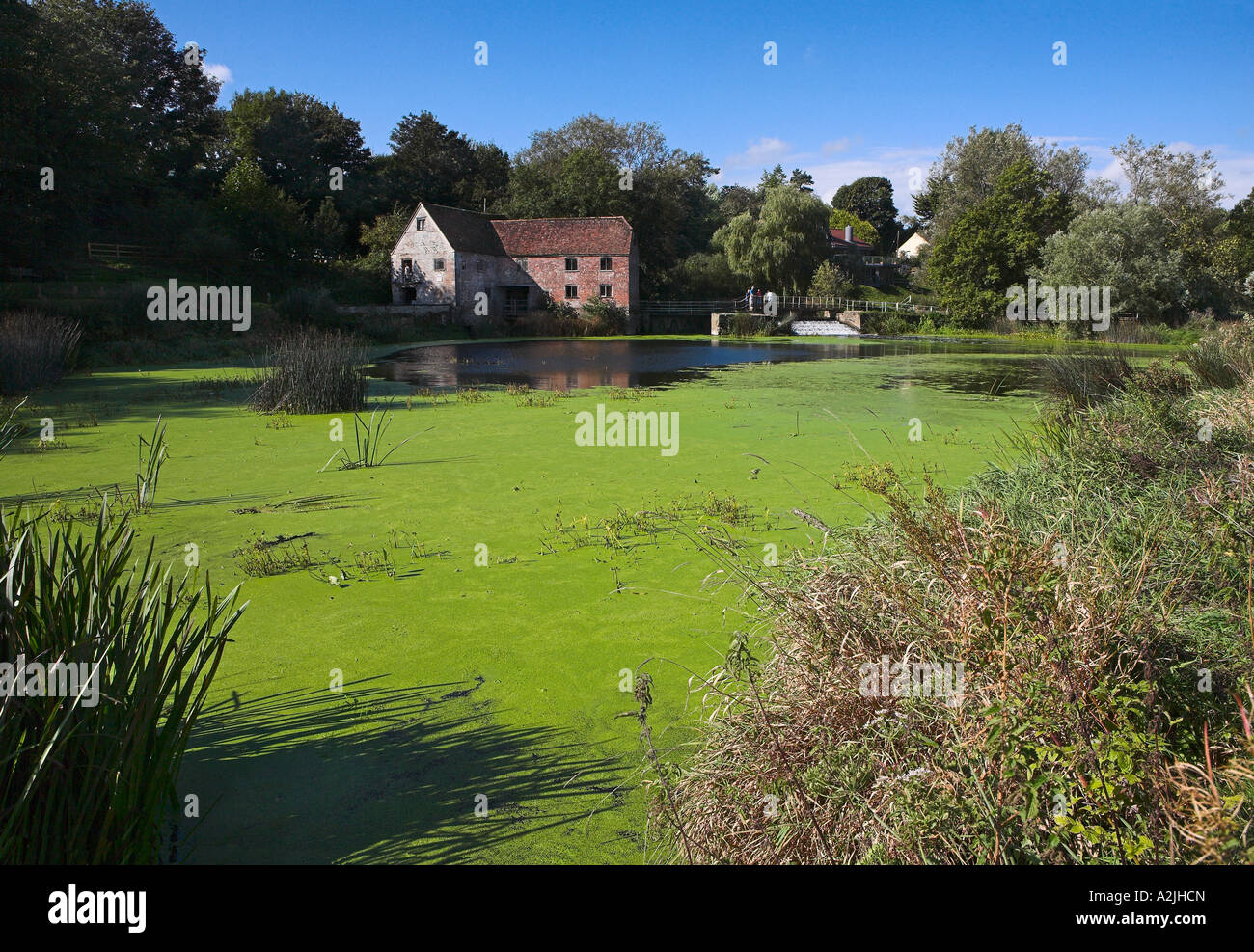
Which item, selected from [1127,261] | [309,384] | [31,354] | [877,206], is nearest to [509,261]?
[1127,261]

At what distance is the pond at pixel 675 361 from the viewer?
19422mm

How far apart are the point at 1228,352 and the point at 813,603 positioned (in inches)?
439

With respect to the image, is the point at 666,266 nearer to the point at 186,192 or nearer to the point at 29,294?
the point at 186,192

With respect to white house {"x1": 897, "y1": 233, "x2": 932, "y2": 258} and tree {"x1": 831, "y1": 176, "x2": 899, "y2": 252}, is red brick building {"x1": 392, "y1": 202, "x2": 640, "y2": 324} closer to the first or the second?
white house {"x1": 897, "y1": 233, "x2": 932, "y2": 258}

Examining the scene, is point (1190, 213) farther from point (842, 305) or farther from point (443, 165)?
point (443, 165)

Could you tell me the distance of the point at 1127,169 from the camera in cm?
4528

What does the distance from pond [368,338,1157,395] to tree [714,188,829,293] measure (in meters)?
11.9

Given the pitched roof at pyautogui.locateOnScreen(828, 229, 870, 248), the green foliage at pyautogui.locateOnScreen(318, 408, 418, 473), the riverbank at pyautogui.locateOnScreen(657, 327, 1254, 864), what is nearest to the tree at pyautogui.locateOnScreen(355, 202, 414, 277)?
the green foliage at pyautogui.locateOnScreen(318, 408, 418, 473)

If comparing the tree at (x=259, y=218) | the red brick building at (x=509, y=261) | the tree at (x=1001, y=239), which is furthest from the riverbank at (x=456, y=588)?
the red brick building at (x=509, y=261)

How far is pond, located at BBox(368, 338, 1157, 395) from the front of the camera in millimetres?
19422

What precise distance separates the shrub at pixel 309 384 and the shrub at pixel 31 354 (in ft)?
15.5

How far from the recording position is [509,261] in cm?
4950

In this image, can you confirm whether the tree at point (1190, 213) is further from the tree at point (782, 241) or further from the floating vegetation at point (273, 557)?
the floating vegetation at point (273, 557)
